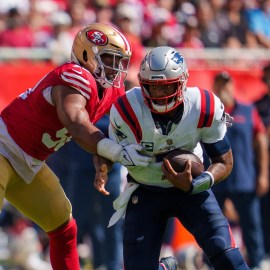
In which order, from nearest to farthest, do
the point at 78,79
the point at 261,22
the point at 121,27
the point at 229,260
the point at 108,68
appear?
the point at 229,260
the point at 78,79
the point at 108,68
the point at 121,27
the point at 261,22

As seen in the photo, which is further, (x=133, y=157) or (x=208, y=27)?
(x=208, y=27)

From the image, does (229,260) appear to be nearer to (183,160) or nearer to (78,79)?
(183,160)

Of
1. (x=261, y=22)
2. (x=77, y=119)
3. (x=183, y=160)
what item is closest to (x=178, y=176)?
(x=183, y=160)

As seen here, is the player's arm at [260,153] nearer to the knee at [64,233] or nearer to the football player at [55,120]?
the football player at [55,120]

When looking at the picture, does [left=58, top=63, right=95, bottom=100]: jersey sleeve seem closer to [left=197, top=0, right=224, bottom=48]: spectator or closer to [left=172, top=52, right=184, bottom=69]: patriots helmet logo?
[left=172, top=52, right=184, bottom=69]: patriots helmet logo

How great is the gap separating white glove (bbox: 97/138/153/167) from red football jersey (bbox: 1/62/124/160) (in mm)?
498

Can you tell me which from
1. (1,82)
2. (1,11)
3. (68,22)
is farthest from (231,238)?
(1,11)

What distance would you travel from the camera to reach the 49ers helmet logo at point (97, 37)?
22.2ft

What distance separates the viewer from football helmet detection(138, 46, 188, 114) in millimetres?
6258

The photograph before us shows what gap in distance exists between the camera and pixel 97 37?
6.80 metres

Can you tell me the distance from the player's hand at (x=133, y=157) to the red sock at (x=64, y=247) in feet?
3.71

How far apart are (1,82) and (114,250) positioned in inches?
89.5

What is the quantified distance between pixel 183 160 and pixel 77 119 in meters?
0.70

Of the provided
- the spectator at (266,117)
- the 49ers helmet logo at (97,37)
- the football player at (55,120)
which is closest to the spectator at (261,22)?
the spectator at (266,117)
